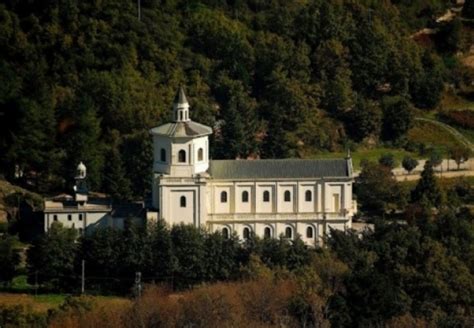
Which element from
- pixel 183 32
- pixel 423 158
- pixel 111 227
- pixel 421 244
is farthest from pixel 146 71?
pixel 421 244

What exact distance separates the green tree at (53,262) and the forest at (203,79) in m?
8.12

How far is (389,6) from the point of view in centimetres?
10838

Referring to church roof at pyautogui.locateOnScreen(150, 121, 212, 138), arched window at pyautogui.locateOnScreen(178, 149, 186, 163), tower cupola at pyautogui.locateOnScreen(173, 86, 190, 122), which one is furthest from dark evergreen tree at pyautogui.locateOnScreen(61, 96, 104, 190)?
arched window at pyautogui.locateOnScreen(178, 149, 186, 163)

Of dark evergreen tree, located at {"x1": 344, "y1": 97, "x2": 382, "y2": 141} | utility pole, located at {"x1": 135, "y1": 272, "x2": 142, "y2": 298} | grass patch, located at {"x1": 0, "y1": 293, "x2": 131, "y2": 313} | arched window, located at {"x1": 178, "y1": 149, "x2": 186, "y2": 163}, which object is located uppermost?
dark evergreen tree, located at {"x1": 344, "y1": 97, "x2": 382, "y2": 141}

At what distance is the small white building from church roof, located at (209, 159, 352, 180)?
3.29m

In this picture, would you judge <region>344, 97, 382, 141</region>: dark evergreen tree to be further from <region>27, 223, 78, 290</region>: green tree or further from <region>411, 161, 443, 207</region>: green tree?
<region>27, 223, 78, 290</region>: green tree

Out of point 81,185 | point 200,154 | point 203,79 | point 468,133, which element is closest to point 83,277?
point 81,185

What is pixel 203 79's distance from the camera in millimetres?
100438

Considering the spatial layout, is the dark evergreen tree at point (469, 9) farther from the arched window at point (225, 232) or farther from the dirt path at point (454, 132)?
the arched window at point (225, 232)

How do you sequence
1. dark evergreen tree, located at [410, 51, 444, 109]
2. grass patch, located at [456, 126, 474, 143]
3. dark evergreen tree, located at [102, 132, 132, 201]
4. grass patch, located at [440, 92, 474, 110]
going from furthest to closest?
grass patch, located at [440, 92, 474, 110], dark evergreen tree, located at [410, 51, 444, 109], grass patch, located at [456, 126, 474, 143], dark evergreen tree, located at [102, 132, 132, 201]

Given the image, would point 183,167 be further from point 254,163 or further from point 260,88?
point 260,88

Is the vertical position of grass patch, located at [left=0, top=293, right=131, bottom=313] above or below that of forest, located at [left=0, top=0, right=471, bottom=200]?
below

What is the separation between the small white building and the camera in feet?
272

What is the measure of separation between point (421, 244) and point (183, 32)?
30.1m
